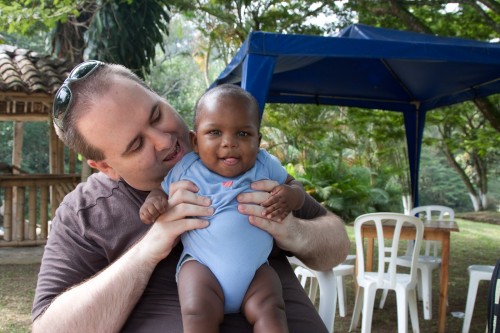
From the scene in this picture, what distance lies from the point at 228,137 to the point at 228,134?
2 cm

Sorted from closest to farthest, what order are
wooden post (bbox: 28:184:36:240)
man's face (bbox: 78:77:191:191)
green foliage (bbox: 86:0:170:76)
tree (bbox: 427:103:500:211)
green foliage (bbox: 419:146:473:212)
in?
man's face (bbox: 78:77:191:191) < wooden post (bbox: 28:184:36:240) < green foliage (bbox: 86:0:170:76) < tree (bbox: 427:103:500:211) < green foliage (bbox: 419:146:473:212)

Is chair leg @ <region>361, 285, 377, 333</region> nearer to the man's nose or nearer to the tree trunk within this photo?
the man's nose

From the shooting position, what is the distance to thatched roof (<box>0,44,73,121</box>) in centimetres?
884

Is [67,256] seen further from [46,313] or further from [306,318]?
[306,318]

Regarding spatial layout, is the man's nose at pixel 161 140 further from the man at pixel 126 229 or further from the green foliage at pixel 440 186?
the green foliage at pixel 440 186

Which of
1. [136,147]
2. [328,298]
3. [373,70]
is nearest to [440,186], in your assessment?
[373,70]

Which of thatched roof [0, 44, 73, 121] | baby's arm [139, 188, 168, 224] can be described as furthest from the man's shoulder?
thatched roof [0, 44, 73, 121]

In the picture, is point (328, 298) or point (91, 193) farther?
point (328, 298)

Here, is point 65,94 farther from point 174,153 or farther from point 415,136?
point 415,136

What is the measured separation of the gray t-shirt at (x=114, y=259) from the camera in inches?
71.9

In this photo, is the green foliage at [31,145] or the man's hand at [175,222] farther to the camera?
the green foliage at [31,145]

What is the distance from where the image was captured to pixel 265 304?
5.42 ft

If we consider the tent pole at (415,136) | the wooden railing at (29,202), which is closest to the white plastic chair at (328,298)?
the tent pole at (415,136)

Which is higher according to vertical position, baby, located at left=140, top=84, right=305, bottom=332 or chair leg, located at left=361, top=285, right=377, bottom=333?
baby, located at left=140, top=84, right=305, bottom=332
